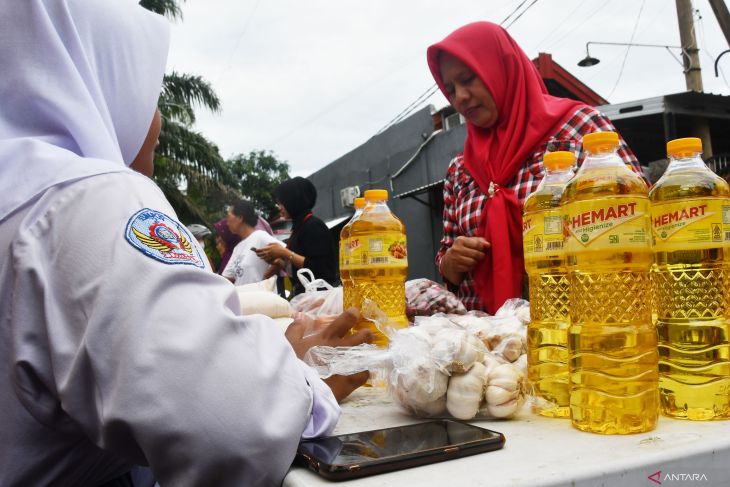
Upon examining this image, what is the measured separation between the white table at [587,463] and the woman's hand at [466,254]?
4.24 ft

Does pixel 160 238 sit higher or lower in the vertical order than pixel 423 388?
higher

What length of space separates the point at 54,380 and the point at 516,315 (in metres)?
1.20

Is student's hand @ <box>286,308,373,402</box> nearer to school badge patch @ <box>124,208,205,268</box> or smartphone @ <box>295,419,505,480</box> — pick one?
smartphone @ <box>295,419,505,480</box>

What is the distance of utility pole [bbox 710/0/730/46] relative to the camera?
625 cm

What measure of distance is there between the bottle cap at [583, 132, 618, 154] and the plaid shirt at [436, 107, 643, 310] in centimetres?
108

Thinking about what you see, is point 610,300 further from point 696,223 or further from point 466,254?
point 466,254

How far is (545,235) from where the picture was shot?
1.30 m

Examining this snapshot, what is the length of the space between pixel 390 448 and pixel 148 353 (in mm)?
433

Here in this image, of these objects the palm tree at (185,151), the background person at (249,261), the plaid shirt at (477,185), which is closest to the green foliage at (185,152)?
the palm tree at (185,151)

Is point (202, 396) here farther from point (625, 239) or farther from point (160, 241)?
point (625, 239)

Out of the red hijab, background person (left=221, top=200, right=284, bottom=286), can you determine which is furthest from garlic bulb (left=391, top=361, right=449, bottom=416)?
background person (left=221, top=200, right=284, bottom=286)

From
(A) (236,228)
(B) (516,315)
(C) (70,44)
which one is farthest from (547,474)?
(A) (236,228)

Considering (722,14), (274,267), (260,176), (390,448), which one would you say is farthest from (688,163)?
(260,176)

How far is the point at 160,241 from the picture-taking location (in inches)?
35.8
